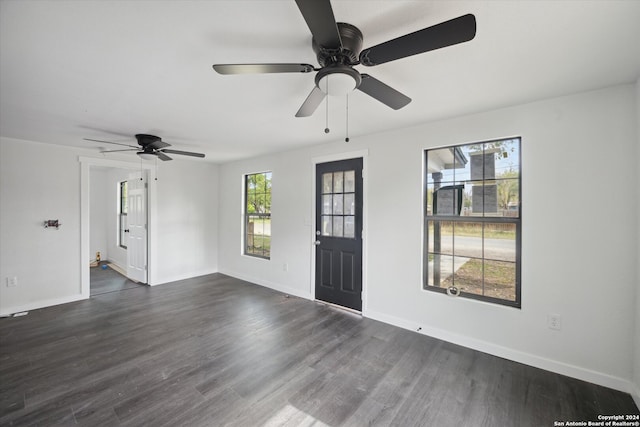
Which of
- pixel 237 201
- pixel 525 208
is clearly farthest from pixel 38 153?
pixel 525 208

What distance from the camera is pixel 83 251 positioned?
4230 millimetres

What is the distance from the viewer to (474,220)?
9.21 ft

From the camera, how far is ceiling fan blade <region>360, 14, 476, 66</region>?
111 cm

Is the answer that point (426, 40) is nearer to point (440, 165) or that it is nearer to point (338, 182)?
point (440, 165)

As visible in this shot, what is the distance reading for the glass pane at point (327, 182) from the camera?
13.2ft

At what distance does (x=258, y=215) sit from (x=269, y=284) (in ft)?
4.36

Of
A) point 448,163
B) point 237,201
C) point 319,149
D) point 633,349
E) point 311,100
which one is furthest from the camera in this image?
point 237,201

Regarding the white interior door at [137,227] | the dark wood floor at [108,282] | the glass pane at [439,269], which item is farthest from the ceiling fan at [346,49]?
the dark wood floor at [108,282]

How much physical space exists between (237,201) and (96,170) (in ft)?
13.6

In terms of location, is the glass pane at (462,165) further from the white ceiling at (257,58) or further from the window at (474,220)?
the white ceiling at (257,58)

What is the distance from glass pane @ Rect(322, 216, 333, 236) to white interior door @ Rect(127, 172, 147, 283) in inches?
135

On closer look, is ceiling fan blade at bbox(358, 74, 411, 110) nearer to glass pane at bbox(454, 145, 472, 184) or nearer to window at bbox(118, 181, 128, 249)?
glass pane at bbox(454, 145, 472, 184)

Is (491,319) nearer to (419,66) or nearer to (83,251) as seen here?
(419,66)

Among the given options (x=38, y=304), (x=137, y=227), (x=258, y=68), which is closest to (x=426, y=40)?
(x=258, y=68)
